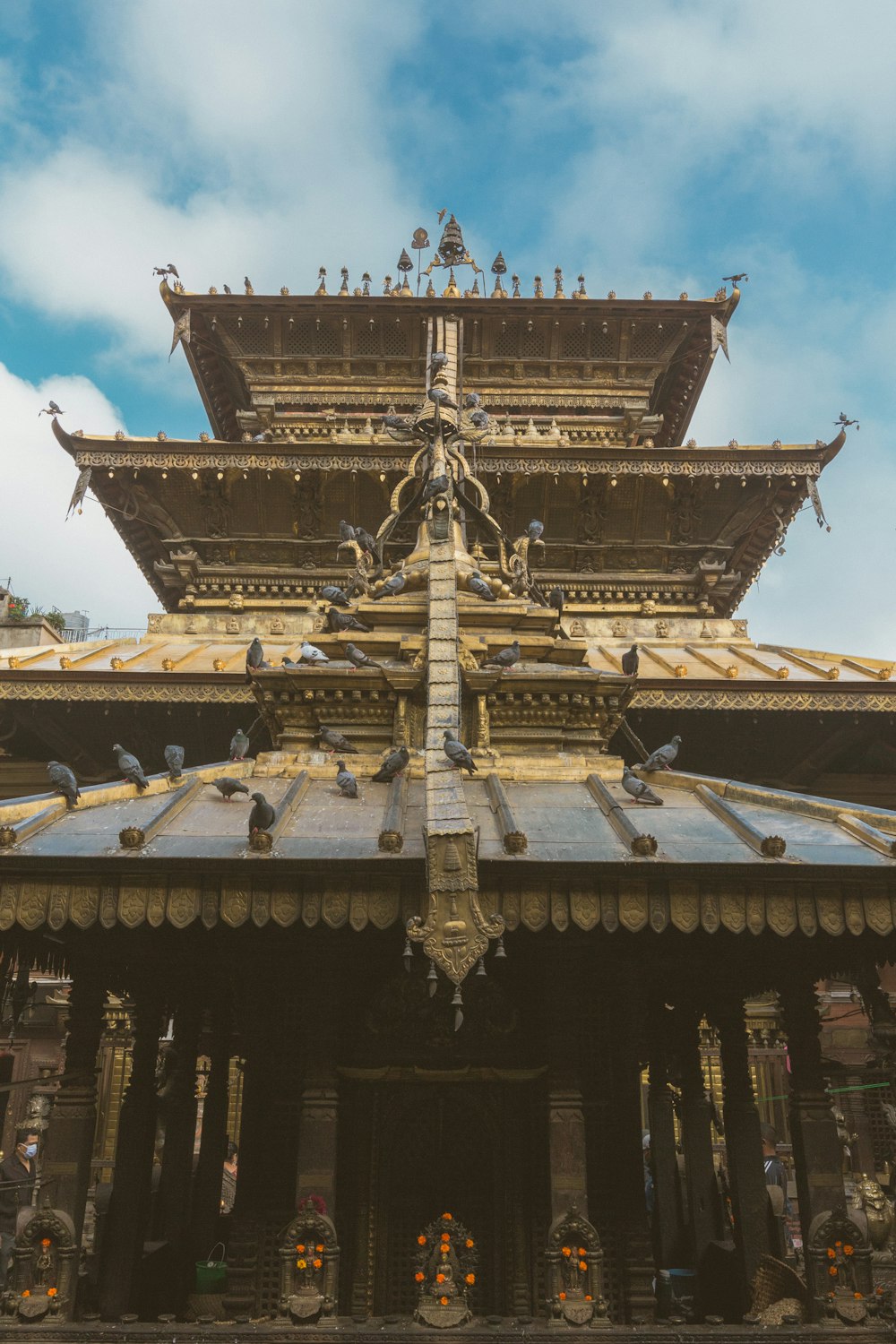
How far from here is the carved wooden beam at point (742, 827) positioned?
6041 mm

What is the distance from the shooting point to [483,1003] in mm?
7977

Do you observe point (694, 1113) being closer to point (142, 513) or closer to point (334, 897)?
point (334, 897)

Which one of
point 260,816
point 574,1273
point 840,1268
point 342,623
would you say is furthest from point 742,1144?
point 342,623

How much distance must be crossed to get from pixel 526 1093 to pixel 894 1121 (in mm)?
3945

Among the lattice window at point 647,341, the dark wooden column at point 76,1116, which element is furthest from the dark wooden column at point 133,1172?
the lattice window at point 647,341

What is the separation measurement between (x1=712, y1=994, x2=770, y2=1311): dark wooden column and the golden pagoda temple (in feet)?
0.10

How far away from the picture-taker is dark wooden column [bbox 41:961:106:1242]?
631 centimetres

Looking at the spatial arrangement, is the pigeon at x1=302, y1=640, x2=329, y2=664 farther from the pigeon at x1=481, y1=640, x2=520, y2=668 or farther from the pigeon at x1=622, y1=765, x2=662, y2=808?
the pigeon at x1=622, y1=765, x2=662, y2=808

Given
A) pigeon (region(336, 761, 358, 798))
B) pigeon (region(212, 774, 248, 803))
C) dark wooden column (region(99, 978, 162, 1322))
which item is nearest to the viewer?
pigeon (region(212, 774, 248, 803))

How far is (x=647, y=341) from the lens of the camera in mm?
19281

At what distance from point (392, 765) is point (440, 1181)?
3.39 metres

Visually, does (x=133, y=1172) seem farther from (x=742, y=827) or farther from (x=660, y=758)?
(x=742, y=827)

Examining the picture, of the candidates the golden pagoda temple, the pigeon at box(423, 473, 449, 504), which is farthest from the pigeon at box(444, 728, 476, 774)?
the pigeon at box(423, 473, 449, 504)

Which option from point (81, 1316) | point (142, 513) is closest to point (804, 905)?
point (81, 1316)
